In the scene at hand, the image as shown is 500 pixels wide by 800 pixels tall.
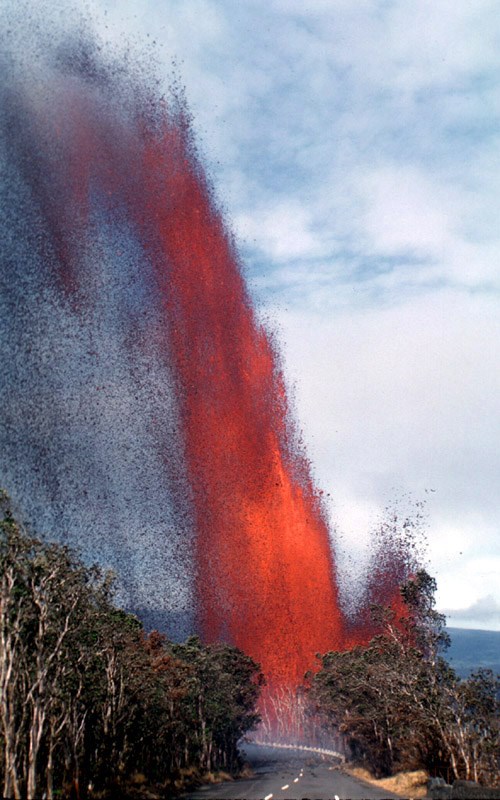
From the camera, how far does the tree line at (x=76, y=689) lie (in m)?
30.2

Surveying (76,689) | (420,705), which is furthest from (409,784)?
(76,689)

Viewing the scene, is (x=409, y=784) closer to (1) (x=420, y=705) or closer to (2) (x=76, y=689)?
(1) (x=420, y=705)

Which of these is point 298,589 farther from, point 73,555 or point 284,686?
point 73,555

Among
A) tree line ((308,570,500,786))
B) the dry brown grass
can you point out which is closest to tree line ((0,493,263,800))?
the dry brown grass

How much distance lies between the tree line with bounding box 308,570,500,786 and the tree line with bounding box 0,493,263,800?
17.6 m

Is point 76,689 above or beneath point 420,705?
above

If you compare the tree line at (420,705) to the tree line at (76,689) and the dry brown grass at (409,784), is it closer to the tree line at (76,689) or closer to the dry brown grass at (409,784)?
the dry brown grass at (409,784)

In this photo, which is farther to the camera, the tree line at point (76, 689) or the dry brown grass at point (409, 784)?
the dry brown grass at point (409, 784)

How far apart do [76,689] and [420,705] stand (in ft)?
74.5

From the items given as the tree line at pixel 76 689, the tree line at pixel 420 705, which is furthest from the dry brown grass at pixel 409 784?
the tree line at pixel 76 689

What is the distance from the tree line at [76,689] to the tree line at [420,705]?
17606 mm

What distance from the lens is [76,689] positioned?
3834 cm

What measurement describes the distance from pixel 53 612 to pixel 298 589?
124m

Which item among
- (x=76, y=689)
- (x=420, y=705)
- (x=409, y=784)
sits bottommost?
(x=409, y=784)
